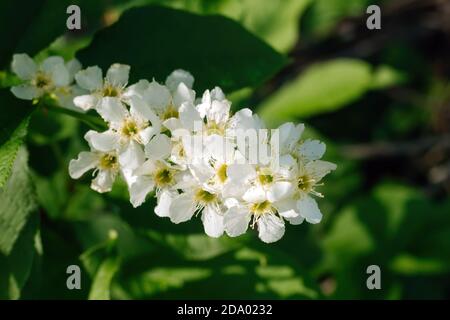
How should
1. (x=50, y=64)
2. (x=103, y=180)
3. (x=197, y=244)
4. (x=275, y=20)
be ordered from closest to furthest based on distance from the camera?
(x=103, y=180) < (x=50, y=64) < (x=197, y=244) < (x=275, y=20)

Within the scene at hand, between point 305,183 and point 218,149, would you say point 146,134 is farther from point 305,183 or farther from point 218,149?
point 305,183

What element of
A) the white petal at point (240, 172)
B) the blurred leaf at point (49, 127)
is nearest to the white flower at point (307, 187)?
the white petal at point (240, 172)

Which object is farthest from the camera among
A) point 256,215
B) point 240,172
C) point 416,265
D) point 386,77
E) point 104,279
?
point 386,77

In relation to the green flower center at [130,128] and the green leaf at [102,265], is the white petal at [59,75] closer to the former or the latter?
the green flower center at [130,128]

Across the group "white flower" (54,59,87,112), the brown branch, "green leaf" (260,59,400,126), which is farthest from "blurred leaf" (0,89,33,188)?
the brown branch

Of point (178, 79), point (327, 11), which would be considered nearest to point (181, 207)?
point (178, 79)

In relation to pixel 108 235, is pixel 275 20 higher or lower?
higher

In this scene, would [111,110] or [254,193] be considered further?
[111,110]
